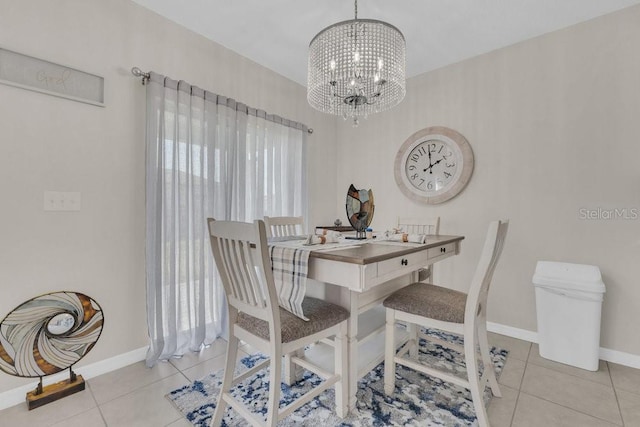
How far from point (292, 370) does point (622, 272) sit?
2428mm

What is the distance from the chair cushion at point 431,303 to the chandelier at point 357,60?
1280mm

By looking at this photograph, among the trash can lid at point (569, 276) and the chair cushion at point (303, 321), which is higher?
the trash can lid at point (569, 276)

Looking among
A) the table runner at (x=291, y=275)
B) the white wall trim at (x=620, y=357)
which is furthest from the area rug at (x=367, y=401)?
the white wall trim at (x=620, y=357)

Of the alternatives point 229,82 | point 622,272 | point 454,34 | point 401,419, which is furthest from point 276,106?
point 622,272

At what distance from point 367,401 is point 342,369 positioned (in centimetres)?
33

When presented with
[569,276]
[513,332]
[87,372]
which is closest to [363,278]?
[569,276]

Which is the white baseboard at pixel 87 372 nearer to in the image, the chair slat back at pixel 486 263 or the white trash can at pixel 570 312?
the chair slat back at pixel 486 263

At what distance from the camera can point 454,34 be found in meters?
2.39

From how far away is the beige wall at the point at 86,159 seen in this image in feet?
5.21

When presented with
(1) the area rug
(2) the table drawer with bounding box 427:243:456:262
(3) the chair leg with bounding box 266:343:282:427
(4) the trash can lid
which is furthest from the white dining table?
(4) the trash can lid

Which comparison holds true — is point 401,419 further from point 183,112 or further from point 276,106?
point 276,106

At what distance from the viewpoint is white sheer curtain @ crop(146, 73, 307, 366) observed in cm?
202

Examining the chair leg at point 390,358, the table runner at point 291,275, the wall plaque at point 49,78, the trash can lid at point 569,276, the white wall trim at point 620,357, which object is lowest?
the white wall trim at point 620,357

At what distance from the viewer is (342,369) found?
1.48 metres
